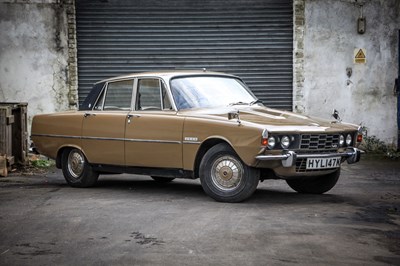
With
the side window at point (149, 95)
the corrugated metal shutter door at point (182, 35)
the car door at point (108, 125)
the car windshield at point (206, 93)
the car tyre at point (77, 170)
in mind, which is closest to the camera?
the car windshield at point (206, 93)

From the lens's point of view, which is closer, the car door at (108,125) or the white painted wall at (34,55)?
the car door at (108,125)

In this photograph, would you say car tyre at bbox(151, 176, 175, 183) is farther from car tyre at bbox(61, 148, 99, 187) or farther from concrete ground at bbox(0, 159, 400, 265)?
car tyre at bbox(61, 148, 99, 187)

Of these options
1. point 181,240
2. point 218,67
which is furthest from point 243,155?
point 218,67

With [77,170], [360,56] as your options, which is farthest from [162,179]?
[360,56]

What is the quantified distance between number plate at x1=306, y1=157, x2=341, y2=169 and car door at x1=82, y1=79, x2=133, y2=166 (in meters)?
2.48

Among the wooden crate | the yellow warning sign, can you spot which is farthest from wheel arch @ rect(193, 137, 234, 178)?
the yellow warning sign

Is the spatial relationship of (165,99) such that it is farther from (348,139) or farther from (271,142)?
(348,139)

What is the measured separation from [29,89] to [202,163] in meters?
8.25

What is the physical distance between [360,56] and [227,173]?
27.5ft

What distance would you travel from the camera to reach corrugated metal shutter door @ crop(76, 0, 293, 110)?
1575 centimetres

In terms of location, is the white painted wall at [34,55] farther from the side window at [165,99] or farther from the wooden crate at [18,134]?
the side window at [165,99]

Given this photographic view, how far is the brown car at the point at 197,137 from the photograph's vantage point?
8172mm

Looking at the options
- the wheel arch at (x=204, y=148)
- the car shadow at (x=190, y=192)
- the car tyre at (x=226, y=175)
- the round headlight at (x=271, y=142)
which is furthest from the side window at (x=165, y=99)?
the round headlight at (x=271, y=142)

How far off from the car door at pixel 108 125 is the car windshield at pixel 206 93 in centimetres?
77
